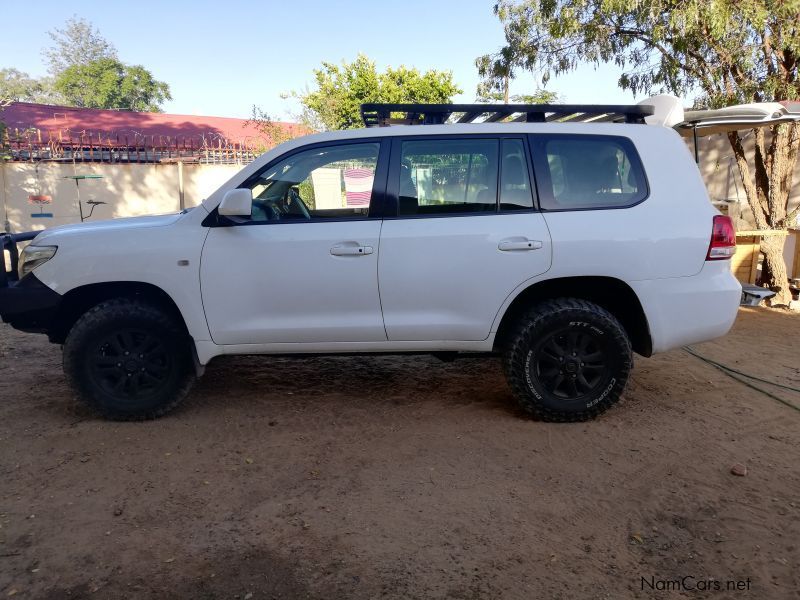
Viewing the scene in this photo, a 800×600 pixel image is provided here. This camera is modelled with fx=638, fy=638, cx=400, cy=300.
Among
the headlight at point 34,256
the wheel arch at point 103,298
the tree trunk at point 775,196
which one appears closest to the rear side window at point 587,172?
the wheel arch at point 103,298

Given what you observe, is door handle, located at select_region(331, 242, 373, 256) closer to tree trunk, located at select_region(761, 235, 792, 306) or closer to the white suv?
the white suv

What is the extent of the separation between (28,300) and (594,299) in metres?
3.67

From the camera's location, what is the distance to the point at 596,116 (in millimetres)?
4594

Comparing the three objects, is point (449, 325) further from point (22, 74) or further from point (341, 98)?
point (22, 74)

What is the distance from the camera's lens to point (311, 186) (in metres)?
4.34

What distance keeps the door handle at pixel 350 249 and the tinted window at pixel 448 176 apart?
33 centimetres

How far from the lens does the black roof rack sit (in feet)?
14.0

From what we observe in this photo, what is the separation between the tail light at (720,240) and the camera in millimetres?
4043

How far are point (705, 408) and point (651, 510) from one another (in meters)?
1.71

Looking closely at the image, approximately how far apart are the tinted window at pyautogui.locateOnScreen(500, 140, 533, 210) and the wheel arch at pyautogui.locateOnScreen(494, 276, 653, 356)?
0.53 m

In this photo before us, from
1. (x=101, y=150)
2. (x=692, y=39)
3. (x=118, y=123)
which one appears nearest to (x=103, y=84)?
(x=118, y=123)

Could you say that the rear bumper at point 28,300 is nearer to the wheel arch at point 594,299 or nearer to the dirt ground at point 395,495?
the dirt ground at point 395,495

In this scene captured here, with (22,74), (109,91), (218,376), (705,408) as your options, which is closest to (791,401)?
(705,408)

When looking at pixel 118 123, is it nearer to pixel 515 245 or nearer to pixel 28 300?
pixel 28 300
